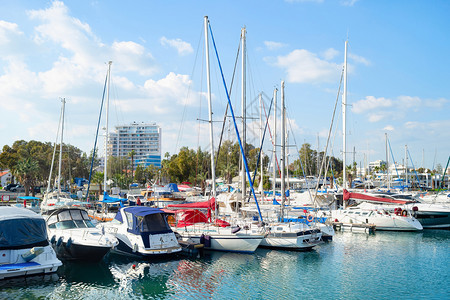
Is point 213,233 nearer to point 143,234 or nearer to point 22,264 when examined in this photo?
point 143,234

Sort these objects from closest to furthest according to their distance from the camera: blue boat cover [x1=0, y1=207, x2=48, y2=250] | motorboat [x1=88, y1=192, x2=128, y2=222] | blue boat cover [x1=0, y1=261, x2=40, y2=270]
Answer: blue boat cover [x1=0, y1=261, x2=40, y2=270]
blue boat cover [x1=0, y1=207, x2=48, y2=250]
motorboat [x1=88, y1=192, x2=128, y2=222]

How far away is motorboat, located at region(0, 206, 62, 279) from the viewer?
17062 millimetres

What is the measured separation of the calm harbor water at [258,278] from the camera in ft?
56.7

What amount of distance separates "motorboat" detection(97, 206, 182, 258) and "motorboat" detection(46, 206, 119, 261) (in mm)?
1248

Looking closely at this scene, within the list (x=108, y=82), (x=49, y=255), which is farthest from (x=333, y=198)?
(x=49, y=255)

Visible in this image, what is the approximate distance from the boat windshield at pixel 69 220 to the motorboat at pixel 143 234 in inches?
76.7

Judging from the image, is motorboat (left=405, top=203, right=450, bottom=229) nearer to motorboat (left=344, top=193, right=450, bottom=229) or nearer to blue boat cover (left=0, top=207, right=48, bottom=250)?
motorboat (left=344, top=193, right=450, bottom=229)

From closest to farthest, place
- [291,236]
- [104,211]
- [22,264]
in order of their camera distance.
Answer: [22,264], [291,236], [104,211]

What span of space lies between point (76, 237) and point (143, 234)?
153 inches

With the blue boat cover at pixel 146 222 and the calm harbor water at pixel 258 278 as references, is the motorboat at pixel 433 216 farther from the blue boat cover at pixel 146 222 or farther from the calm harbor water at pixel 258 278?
the blue boat cover at pixel 146 222

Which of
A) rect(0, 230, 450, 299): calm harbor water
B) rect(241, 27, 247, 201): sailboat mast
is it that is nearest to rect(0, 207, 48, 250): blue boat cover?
rect(0, 230, 450, 299): calm harbor water

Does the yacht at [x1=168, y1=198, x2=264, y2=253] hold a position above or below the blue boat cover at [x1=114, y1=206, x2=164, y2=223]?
below

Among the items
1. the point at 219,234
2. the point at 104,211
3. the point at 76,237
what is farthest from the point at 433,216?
the point at 76,237

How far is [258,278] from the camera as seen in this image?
19969mm
